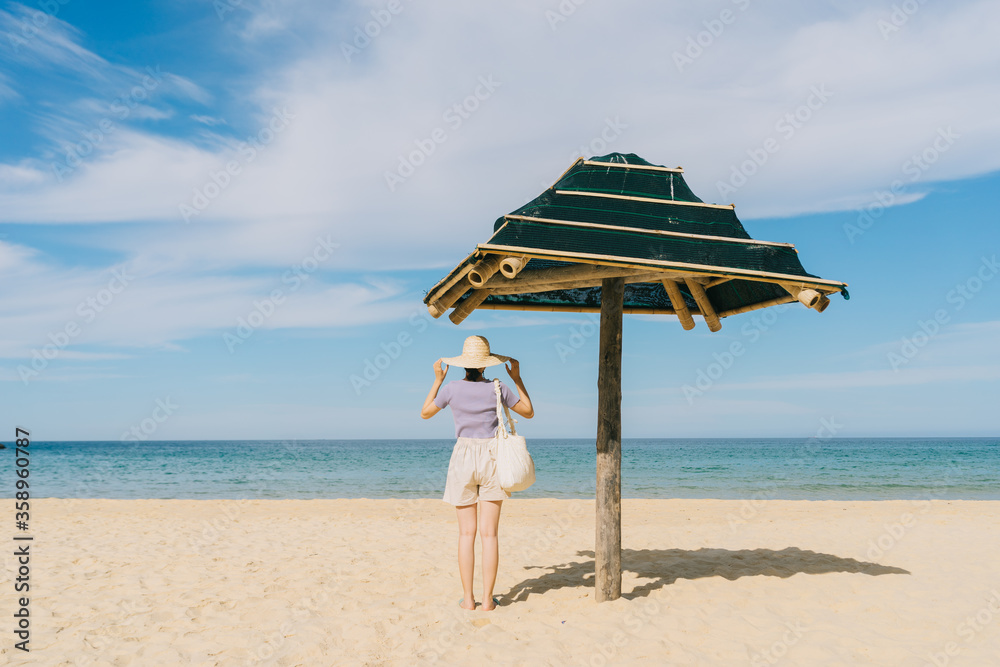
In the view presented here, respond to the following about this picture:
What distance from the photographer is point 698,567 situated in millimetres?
6258

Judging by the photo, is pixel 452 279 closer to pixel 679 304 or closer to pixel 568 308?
pixel 568 308

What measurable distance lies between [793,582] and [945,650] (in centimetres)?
155

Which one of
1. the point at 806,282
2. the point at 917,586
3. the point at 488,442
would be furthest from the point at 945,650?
the point at 488,442

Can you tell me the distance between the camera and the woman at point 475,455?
467cm

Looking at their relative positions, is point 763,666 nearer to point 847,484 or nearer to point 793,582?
point 793,582

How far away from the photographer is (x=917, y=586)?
552 centimetres

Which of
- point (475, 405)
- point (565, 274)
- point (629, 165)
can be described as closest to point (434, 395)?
point (475, 405)

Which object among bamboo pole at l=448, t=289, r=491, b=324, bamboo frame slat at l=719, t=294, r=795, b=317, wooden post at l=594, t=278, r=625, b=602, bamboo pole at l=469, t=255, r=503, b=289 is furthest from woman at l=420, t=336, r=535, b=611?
bamboo frame slat at l=719, t=294, r=795, b=317

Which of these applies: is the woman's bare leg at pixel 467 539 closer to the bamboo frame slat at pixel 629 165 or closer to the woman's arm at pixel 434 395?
the woman's arm at pixel 434 395

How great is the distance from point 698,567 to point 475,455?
3022mm

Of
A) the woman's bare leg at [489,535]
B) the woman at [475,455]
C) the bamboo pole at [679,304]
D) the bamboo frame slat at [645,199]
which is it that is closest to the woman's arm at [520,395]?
the woman at [475,455]

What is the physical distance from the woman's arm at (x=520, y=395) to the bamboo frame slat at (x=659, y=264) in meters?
0.97

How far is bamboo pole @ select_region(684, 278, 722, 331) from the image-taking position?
631 cm

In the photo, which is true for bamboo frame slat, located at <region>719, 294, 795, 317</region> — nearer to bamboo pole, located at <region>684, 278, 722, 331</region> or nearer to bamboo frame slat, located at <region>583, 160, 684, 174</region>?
bamboo pole, located at <region>684, 278, 722, 331</region>
